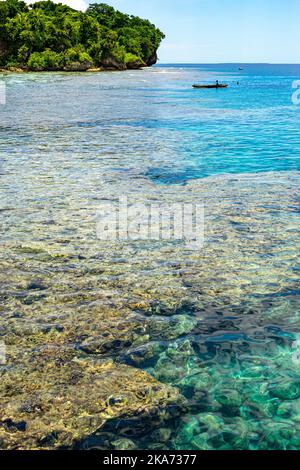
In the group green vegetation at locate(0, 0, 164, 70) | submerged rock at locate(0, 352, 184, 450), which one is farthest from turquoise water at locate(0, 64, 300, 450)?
green vegetation at locate(0, 0, 164, 70)

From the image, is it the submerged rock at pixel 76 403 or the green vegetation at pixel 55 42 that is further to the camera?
the green vegetation at pixel 55 42

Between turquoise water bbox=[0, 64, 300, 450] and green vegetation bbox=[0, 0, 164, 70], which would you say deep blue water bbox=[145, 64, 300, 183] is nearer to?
turquoise water bbox=[0, 64, 300, 450]

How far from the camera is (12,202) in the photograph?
40.8ft

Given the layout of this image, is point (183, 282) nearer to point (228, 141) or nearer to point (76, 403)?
point (76, 403)

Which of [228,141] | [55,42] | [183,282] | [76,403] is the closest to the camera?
[76,403]

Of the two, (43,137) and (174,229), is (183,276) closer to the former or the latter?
(174,229)

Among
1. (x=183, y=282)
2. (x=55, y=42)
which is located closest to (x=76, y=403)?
(x=183, y=282)

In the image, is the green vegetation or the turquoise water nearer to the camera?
the turquoise water

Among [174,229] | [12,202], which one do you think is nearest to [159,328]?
[174,229]

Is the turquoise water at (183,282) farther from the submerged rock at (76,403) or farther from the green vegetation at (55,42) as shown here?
the green vegetation at (55,42)

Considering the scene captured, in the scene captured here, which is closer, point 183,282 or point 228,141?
point 183,282

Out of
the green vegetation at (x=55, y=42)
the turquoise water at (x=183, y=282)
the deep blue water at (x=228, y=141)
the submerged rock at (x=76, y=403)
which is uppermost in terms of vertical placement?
the green vegetation at (x=55, y=42)

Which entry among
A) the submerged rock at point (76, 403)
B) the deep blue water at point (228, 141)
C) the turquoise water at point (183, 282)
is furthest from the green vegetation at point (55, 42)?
the submerged rock at point (76, 403)

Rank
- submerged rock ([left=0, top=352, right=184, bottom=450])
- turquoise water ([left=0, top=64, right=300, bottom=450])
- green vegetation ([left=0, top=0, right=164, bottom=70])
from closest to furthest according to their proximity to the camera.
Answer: submerged rock ([left=0, top=352, right=184, bottom=450]), turquoise water ([left=0, top=64, right=300, bottom=450]), green vegetation ([left=0, top=0, right=164, bottom=70])
